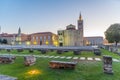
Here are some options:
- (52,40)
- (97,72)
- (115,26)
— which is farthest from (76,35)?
(97,72)

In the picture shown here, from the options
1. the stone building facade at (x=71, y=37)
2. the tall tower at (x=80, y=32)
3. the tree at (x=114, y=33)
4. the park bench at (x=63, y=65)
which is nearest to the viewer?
the park bench at (x=63, y=65)

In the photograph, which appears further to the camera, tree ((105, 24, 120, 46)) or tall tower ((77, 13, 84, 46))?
tall tower ((77, 13, 84, 46))

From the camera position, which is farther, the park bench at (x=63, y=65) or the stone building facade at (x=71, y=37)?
the stone building facade at (x=71, y=37)

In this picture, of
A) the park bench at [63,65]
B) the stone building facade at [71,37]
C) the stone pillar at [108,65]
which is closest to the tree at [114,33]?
the stone building facade at [71,37]

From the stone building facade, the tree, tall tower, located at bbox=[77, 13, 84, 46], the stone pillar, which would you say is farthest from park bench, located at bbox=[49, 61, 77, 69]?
tall tower, located at bbox=[77, 13, 84, 46]

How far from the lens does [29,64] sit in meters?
12.0

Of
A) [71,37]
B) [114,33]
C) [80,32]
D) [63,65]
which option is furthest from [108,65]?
[80,32]

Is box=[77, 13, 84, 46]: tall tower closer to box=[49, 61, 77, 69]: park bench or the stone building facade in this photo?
the stone building facade

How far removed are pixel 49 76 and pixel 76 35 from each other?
2051 inches

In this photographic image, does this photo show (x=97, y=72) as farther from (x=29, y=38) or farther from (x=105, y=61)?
(x=29, y=38)

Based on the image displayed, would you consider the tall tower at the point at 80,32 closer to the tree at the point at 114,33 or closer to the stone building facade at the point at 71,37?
the stone building facade at the point at 71,37

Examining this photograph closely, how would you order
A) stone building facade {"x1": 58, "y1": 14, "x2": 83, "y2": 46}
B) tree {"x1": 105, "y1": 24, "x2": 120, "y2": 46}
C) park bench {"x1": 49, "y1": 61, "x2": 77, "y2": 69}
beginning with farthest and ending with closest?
stone building facade {"x1": 58, "y1": 14, "x2": 83, "y2": 46} → tree {"x1": 105, "y1": 24, "x2": 120, "y2": 46} → park bench {"x1": 49, "y1": 61, "x2": 77, "y2": 69}

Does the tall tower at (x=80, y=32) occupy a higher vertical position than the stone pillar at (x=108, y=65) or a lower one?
higher

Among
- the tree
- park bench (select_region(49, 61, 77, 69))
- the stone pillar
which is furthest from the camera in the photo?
the tree
